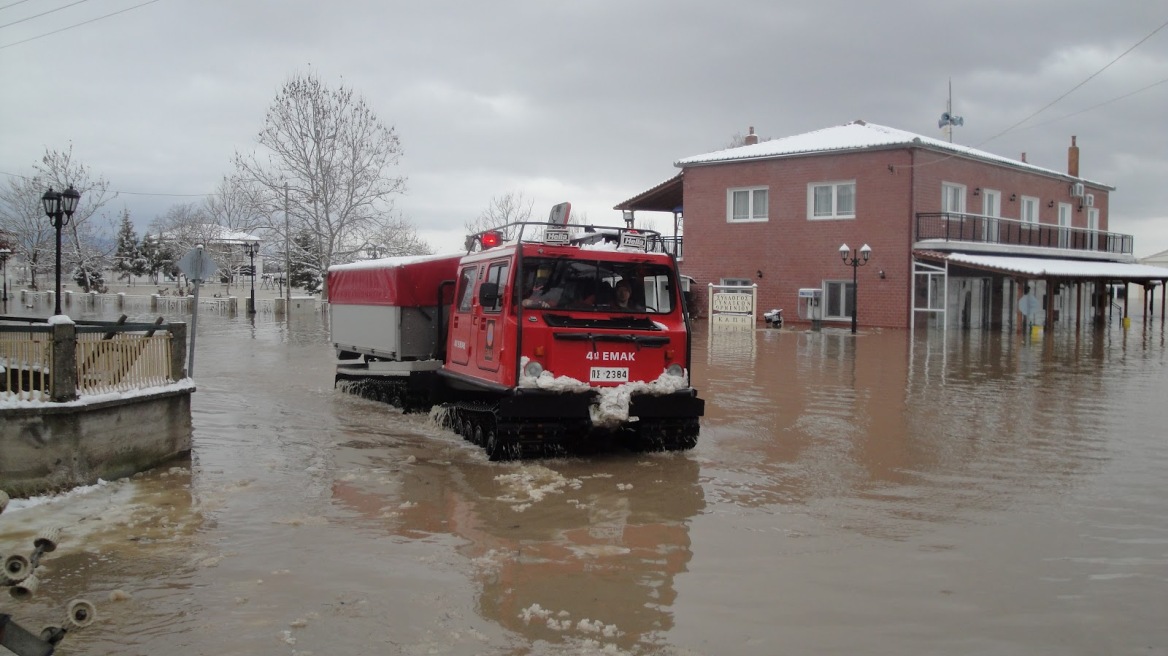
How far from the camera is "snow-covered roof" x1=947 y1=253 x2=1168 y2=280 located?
3081cm

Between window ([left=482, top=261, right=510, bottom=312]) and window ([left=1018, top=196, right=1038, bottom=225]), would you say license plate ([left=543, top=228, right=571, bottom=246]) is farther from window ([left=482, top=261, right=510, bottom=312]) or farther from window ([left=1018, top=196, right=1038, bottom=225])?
window ([left=1018, top=196, right=1038, bottom=225])

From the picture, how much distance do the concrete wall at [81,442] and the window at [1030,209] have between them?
40.0m

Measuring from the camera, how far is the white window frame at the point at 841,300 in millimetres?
33906

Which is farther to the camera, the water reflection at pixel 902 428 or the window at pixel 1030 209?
the window at pixel 1030 209

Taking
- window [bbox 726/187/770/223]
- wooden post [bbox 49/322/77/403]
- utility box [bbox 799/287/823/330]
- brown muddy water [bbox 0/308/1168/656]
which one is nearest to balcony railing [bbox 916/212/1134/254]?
utility box [bbox 799/287/823/330]

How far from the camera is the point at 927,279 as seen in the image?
107 feet

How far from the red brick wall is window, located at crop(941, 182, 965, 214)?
0.92ft

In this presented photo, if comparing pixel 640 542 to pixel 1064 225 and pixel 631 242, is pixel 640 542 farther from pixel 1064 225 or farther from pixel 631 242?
pixel 1064 225

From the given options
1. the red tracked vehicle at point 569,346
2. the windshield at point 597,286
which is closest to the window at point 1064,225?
the windshield at point 597,286

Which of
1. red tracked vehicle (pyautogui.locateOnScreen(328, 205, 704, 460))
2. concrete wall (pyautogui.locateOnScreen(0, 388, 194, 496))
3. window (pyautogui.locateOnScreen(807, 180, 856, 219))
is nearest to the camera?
concrete wall (pyautogui.locateOnScreen(0, 388, 194, 496))

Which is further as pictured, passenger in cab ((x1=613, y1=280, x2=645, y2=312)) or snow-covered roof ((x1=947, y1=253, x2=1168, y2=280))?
snow-covered roof ((x1=947, y1=253, x2=1168, y2=280))

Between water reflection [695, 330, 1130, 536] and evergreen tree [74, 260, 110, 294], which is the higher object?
evergreen tree [74, 260, 110, 294]

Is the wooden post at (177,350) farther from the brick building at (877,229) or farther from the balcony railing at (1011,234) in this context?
the balcony railing at (1011,234)

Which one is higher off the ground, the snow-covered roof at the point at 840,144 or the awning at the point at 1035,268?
the snow-covered roof at the point at 840,144
